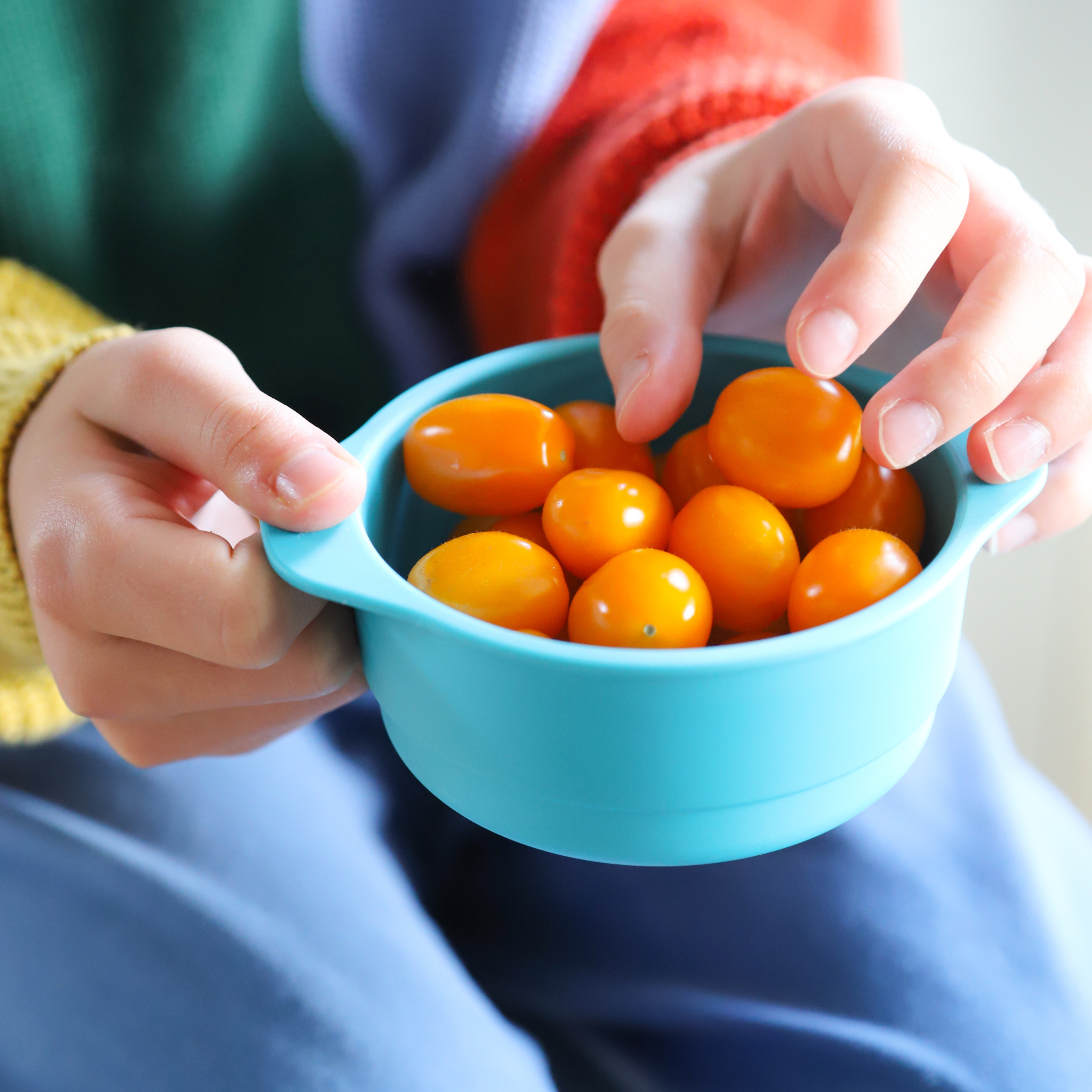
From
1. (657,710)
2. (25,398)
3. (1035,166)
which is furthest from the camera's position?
(1035,166)

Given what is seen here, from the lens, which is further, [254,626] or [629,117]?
[629,117]

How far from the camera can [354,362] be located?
2.58 ft

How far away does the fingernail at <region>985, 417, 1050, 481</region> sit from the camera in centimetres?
40

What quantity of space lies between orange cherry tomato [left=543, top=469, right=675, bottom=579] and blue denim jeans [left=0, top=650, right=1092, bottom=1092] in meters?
0.25

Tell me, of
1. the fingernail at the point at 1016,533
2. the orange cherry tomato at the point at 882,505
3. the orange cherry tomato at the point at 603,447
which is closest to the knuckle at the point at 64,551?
the orange cherry tomato at the point at 603,447

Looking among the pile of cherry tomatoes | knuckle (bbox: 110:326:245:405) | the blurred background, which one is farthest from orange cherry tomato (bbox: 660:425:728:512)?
the blurred background

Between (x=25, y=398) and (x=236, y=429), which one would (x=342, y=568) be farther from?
(x=25, y=398)

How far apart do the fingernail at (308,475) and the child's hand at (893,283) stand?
14cm

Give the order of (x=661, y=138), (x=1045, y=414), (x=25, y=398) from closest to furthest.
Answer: (x=1045, y=414) < (x=25, y=398) < (x=661, y=138)

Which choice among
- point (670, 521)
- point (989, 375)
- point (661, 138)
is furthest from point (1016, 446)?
point (661, 138)

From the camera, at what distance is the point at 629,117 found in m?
0.71

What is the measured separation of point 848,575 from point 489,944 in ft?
1.24

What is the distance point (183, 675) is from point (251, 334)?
0.37 meters

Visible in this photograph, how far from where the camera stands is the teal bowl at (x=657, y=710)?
32 centimetres
